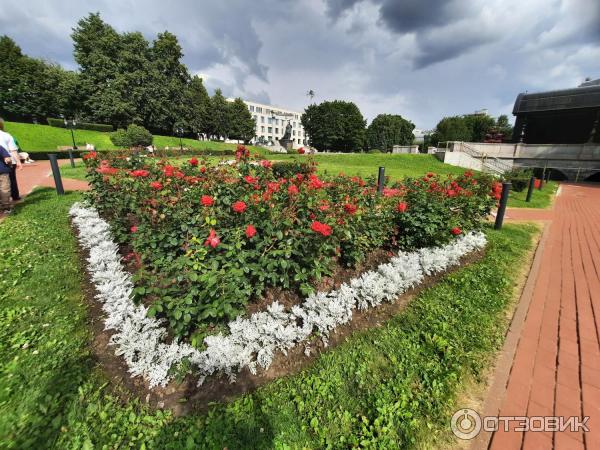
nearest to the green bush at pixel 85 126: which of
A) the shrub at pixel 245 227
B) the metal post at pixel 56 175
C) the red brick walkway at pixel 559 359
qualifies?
the metal post at pixel 56 175

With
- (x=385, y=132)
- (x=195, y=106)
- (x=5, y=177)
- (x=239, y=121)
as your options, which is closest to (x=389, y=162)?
(x=5, y=177)

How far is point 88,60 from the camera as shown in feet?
99.7

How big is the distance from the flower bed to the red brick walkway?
1.23m

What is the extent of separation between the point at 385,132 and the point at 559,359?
224ft

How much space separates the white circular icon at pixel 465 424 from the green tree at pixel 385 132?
66.7 metres

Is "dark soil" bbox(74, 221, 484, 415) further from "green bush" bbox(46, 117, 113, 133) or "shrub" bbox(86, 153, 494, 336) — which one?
"green bush" bbox(46, 117, 113, 133)

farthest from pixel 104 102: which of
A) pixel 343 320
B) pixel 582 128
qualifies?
pixel 582 128

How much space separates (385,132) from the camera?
2504 inches

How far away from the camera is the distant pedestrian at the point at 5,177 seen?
16.8ft

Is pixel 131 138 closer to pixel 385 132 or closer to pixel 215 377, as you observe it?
pixel 215 377

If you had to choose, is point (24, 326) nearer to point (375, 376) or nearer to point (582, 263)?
point (375, 376)

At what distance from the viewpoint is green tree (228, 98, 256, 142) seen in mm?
51375

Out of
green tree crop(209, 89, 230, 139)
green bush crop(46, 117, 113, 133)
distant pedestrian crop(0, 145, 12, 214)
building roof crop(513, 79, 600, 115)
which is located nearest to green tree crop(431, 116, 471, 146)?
building roof crop(513, 79, 600, 115)

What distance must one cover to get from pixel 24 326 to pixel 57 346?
59cm
